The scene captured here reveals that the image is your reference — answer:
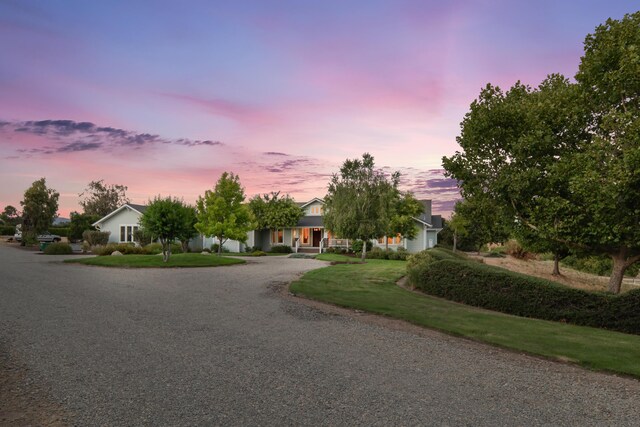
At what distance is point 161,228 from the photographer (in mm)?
26281

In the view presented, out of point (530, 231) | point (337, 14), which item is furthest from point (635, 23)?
point (337, 14)

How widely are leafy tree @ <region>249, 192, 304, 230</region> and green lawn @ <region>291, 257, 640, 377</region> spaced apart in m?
29.8

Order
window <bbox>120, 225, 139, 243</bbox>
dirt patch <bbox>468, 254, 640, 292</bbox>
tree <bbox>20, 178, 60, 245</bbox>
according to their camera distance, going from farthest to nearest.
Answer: tree <bbox>20, 178, 60, 245</bbox> → window <bbox>120, 225, 139, 243</bbox> → dirt patch <bbox>468, 254, 640, 292</bbox>

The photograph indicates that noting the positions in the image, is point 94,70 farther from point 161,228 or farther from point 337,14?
point 337,14

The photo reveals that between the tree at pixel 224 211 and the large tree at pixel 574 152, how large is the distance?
2288cm

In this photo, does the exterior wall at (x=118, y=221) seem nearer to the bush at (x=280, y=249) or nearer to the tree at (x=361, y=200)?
the bush at (x=280, y=249)

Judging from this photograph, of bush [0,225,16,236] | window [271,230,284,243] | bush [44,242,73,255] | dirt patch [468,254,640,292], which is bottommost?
dirt patch [468,254,640,292]

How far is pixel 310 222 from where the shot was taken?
48.5 metres

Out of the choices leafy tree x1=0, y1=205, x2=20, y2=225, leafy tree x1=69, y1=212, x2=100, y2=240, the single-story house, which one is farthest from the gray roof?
leafy tree x1=0, y1=205, x2=20, y2=225

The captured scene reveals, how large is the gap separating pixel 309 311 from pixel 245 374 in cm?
557

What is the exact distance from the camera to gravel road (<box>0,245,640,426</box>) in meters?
4.91

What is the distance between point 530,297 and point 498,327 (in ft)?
11.7

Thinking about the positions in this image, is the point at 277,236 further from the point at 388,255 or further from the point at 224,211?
the point at 388,255

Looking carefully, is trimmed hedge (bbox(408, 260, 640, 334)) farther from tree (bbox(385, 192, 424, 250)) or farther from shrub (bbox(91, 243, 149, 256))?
shrub (bbox(91, 243, 149, 256))
